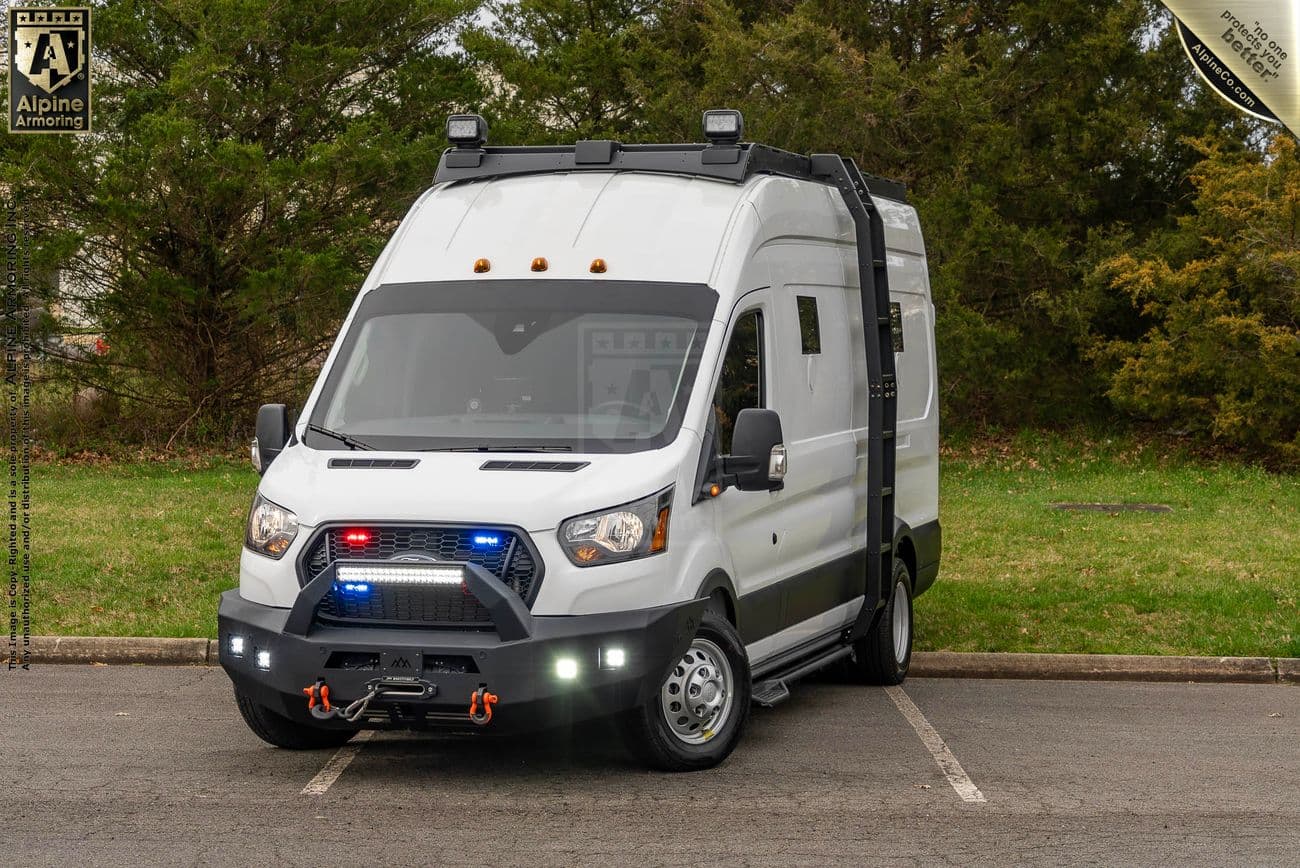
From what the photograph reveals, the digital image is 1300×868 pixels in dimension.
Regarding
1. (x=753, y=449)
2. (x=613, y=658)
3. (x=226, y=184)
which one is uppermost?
(x=226, y=184)

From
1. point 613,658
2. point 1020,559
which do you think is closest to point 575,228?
point 613,658

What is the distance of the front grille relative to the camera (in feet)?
22.9

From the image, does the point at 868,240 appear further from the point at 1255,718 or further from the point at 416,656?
the point at 416,656

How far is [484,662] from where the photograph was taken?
687 centimetres

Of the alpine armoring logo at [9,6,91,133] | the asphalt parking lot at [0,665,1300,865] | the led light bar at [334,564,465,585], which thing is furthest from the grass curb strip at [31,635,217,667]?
the alpine armoring logo at [9,6,91,133]

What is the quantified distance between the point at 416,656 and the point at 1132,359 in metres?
18.6

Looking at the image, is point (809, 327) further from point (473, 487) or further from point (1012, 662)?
point (1012, 662)

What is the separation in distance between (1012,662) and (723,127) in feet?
12.6

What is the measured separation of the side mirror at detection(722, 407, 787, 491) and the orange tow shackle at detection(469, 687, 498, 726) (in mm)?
1477

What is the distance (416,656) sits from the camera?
692 centimetres

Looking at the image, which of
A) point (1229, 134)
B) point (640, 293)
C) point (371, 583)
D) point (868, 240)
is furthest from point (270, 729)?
point (1229, 134)

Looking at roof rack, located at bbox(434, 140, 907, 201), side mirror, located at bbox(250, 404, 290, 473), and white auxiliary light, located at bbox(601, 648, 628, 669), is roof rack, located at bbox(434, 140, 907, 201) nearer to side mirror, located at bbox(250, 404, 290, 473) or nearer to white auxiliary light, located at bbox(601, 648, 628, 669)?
side mirror, located at bbox(250, 404, 290, 473)

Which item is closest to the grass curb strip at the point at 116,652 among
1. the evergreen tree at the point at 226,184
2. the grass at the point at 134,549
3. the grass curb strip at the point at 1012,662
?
the grass curb strip at the point at 1012,662

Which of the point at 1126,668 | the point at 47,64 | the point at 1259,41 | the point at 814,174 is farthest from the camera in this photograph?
the point at 47,64
